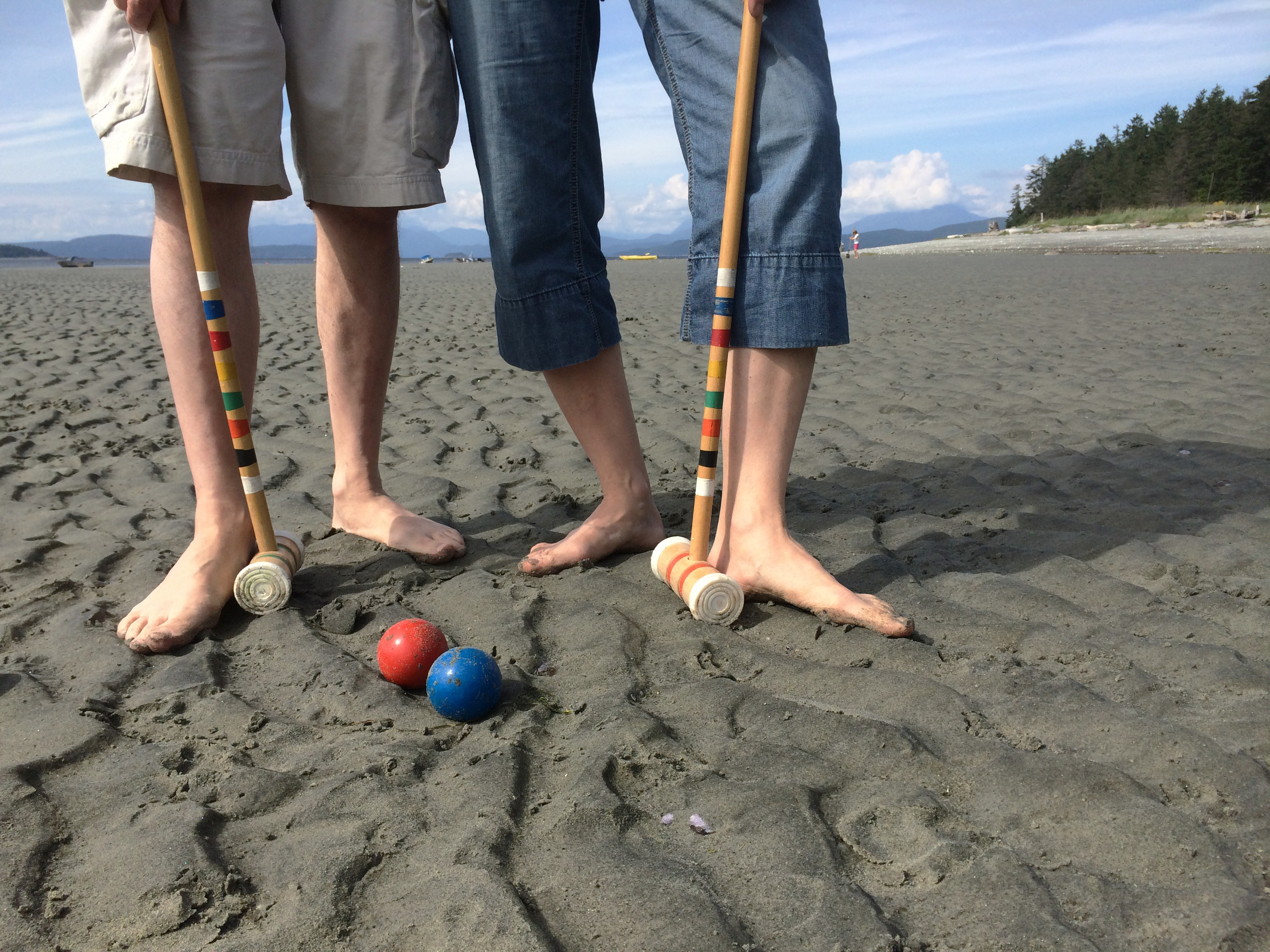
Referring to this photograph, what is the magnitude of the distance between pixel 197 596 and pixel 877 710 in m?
1.58

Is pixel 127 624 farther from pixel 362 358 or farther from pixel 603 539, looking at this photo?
pixel 603 539

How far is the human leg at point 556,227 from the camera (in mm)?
2256

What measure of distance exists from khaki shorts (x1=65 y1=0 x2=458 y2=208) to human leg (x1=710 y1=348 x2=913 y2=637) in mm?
984

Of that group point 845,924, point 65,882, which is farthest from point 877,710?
point 65,882

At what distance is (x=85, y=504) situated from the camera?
10.6ft

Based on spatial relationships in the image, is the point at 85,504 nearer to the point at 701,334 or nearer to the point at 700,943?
the point at 701,334

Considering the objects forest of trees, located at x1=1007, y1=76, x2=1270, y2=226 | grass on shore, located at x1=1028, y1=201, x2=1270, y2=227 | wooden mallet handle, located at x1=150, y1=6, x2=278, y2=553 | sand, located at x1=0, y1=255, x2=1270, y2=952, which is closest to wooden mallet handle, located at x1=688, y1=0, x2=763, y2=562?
sand, located at x1=0, y1=255, x2=1270, y2=952

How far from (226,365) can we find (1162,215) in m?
45.6

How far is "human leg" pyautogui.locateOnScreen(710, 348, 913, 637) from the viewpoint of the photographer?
214 cm

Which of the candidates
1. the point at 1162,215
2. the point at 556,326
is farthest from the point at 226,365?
the point at 1162,215

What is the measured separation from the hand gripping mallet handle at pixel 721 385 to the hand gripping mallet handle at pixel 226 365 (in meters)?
0.97

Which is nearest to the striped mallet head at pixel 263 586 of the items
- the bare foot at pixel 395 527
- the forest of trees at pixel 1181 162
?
the bare foot at pixel 395 527

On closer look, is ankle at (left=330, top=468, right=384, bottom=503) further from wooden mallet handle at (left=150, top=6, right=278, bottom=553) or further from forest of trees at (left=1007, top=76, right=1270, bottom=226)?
forest of trees at (left=1007, top=76, right=1270, bottom=226)

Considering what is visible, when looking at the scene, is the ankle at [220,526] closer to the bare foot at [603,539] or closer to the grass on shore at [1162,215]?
the bare foot at [603,539]
